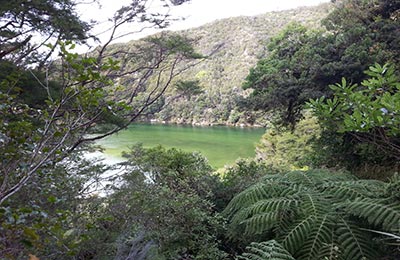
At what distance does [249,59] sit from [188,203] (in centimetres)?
4031

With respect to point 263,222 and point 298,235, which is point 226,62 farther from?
point 298,235

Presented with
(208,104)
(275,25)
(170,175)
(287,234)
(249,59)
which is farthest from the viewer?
(275,25)

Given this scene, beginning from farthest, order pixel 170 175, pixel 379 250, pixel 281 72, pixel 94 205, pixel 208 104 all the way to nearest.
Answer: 1. pixel 208 104
2. pixel 281 72
3. pixel 170 175
4. pixel 94 205
5. pixel 379 250

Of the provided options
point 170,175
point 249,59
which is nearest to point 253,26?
point 249,59

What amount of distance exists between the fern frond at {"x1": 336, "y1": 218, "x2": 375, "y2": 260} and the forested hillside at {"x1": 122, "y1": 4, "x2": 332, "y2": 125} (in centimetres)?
2566

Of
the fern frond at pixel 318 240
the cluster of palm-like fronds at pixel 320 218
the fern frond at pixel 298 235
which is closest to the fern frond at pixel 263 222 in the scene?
the cluster of palm-like fronds at pixel 320 218

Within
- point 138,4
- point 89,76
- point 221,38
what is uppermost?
point 221,38

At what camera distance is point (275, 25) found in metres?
46.8

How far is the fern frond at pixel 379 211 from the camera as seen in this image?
153cm

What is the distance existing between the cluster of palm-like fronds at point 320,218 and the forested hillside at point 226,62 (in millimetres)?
25207

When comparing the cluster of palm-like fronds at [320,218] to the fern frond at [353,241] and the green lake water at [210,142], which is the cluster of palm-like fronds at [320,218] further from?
the green lake water at [210,142]

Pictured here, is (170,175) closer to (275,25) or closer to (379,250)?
(379,250)

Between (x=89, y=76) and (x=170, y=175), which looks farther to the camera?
(x=170, y=175)

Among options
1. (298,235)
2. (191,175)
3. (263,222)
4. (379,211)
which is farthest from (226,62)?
(379,211)
